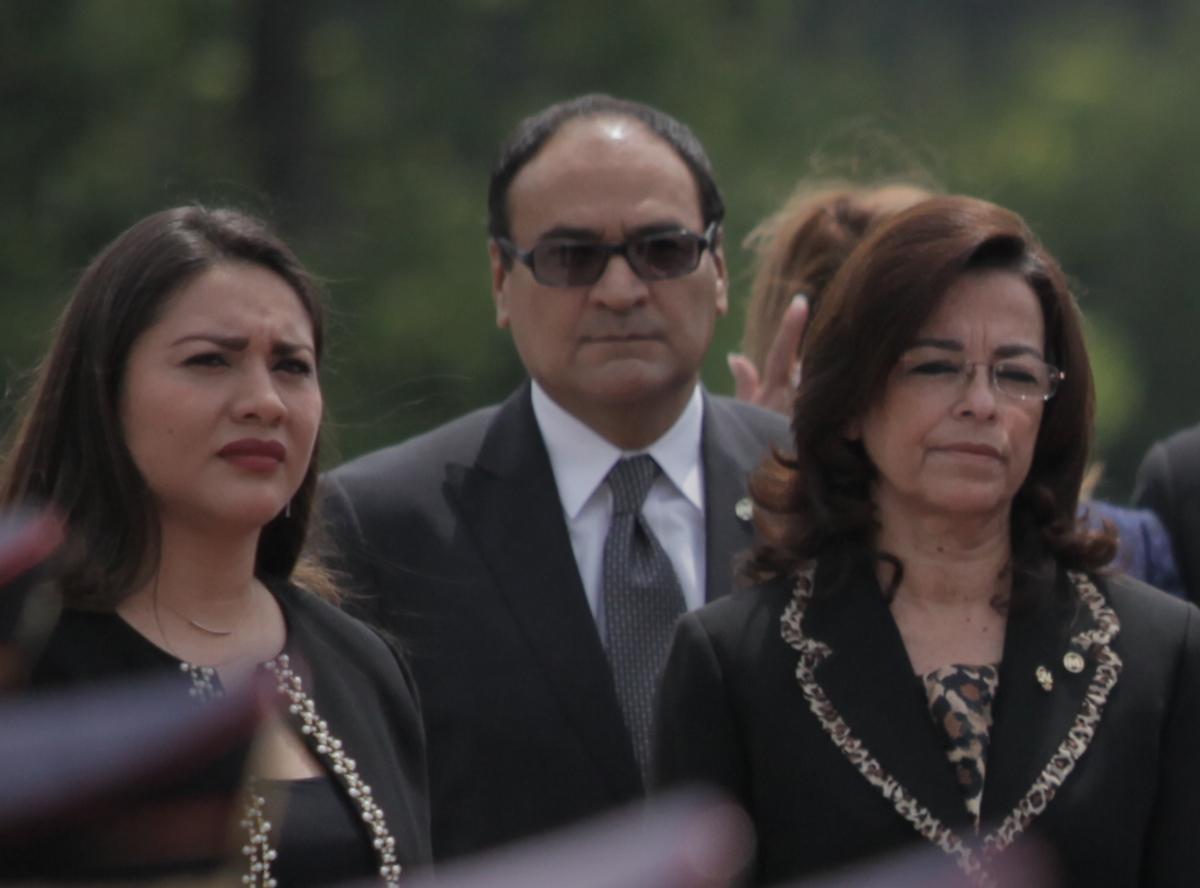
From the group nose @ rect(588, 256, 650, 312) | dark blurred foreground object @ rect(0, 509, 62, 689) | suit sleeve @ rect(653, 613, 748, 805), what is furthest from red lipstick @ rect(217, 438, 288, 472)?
dark blurred foreground object @ rect(0, 509, 62, 689)

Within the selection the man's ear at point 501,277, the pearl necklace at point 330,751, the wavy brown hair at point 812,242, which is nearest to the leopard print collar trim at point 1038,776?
the pearl necklace at point 330,751

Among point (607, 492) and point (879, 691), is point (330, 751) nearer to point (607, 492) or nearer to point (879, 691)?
point (879, 691)

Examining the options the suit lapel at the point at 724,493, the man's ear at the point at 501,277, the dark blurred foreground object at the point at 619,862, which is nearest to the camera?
the dark blurred foreground object at the point at 619,862

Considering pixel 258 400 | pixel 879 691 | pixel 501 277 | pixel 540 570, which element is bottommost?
pixel 540 570

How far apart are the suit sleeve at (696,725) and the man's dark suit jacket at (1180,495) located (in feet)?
4.62

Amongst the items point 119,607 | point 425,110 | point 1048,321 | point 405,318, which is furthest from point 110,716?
point 425,110

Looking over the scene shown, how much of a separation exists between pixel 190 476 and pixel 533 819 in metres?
1.13

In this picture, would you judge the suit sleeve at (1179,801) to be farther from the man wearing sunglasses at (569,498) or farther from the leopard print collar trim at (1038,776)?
the man wearing sunglasses at (569,498)

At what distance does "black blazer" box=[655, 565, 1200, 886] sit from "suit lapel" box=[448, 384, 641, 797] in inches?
22.8

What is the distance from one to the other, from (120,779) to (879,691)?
2.24 metres

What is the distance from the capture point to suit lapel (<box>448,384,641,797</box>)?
3930 millimetres

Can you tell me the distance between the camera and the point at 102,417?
298cm

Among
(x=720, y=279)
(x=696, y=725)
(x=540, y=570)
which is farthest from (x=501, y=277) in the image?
(x=696, y=725)

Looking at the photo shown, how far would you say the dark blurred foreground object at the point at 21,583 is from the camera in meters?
1.20
